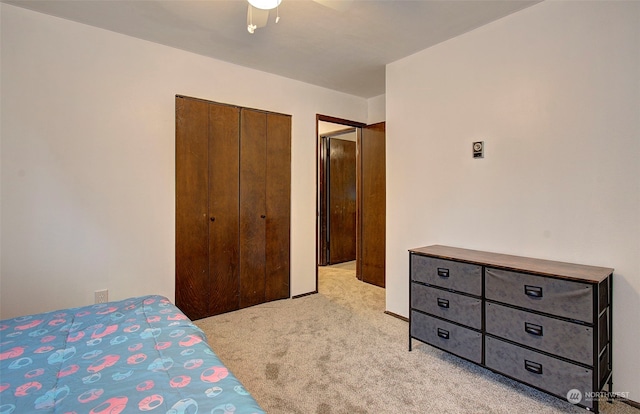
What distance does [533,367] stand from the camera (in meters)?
1.88

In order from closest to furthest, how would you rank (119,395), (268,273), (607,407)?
(119,395) → (607,407) → (268,273)

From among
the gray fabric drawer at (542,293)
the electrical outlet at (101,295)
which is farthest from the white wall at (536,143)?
the electrical outlet at (101,295)

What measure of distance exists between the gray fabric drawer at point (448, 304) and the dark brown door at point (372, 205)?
1.75 metres

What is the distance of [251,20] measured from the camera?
6.47 ft

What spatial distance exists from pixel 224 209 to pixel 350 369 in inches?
77.2

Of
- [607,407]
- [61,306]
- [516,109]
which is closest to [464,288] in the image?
[607,407]

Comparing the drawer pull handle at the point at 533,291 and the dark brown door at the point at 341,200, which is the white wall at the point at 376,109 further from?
the drawer pull handle at the point at 533,291

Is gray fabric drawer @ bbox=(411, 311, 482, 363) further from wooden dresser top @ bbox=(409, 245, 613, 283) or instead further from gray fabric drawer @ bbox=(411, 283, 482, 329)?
wooden dresser top @ bbox=(409, 245, 613, 283)

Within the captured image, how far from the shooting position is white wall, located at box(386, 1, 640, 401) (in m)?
1.91

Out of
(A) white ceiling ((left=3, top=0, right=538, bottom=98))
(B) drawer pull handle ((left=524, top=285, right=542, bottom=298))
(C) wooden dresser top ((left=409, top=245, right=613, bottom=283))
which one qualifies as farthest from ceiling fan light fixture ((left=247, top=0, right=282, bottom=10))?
(B) drawer pull handle ((left=524, top=285, right=542, bottom=298))

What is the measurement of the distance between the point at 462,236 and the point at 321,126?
11.3ft

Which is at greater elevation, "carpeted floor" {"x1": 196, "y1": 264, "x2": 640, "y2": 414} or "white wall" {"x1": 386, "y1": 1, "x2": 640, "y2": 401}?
"white wall" {"x1": 386, "y1": 1, "x2": 640, "y2": 401}

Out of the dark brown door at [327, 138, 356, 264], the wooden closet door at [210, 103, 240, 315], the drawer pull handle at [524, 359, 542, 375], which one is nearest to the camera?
the drawer pull handle at [524, 359, 542, 375]

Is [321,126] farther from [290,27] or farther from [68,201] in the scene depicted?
[68,201]
